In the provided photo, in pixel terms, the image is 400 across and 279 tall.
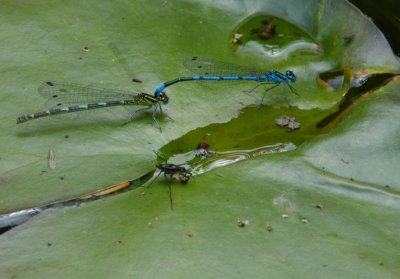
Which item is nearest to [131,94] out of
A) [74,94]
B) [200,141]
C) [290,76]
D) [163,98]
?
[163,98]

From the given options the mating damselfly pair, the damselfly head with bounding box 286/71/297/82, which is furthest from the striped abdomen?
the damselfly head with bounding box 286/71/297/82

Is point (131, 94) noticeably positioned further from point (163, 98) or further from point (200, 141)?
point (200, 141)

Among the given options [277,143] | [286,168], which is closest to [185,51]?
[277,143]

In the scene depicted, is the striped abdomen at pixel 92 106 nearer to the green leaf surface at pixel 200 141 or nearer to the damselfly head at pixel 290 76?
the green leaf surface at pixel 200 141

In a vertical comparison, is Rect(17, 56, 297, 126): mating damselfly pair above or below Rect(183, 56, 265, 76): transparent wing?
below

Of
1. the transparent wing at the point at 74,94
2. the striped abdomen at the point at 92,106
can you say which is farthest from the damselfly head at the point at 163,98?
the transparent wing at the point at 74,94

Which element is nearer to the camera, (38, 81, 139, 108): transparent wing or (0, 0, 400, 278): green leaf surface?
(0, 0, 400, 278): green leaf surface

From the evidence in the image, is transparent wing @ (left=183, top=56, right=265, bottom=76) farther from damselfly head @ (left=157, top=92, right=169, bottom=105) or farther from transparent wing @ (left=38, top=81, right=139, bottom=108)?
transparent wing @ (left=38, top=81, right=139, bottom=108)
